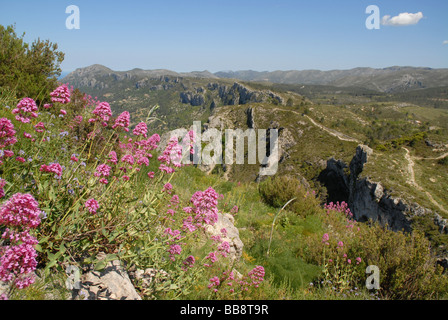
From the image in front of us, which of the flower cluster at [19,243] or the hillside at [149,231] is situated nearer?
the flower cluster at [19,243]

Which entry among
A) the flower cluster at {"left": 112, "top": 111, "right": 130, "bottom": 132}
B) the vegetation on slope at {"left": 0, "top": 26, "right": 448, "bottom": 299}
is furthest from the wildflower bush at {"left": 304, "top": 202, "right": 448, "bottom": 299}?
the flower cluster at {"left": 112, "top": 111, "right": 130, "bottom": 132}

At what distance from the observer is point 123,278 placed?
2.68 meters

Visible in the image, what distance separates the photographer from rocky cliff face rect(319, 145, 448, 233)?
3638 centimetres

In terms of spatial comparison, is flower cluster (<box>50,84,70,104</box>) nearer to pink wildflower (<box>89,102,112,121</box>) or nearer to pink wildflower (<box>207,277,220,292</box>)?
pink wildflower (<box>89,102,112,121</box>)

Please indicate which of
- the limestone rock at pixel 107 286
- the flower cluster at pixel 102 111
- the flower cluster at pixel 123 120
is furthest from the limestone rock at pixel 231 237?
the flower cluster at pixel 102 111

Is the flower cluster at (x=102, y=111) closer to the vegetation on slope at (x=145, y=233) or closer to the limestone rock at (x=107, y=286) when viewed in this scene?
the vegetation on slope at (x=145, y=233)

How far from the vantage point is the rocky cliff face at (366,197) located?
119 ft

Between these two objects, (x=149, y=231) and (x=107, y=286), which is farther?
(x=149, y=231)

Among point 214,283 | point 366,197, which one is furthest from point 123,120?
point 366,197

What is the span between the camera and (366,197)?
45844 mm

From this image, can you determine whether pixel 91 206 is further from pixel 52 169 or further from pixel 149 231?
pixel 149 231

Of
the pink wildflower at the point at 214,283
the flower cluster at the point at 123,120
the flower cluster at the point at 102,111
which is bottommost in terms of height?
the pink wildflower at the point at 214,283

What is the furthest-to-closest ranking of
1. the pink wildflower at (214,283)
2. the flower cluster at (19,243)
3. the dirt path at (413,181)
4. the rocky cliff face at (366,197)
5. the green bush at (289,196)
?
the dirt path at (413,181) → the rocky cliff face at (366,197) → the green bush at (289,196) → the pink wildflower at (214,283) → the flower cluster at (19,243)
